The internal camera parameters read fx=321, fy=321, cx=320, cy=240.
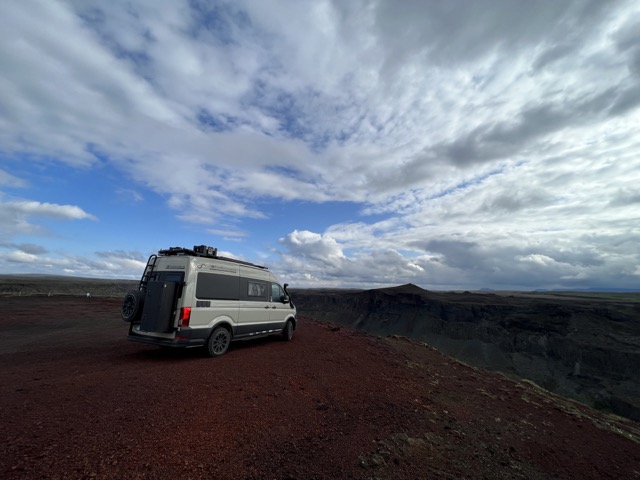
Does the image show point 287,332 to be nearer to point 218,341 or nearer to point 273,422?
point 218,341

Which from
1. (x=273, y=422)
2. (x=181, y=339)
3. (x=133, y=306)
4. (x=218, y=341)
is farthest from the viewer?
(x=218, y=341)

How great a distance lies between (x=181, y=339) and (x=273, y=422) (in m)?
4.16

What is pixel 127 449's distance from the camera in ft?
12.7

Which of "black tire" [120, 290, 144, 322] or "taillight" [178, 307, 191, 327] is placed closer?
"taillight" [178, 307, 191, 327]

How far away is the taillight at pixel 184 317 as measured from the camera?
27.1 feet

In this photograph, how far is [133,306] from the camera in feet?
28.8

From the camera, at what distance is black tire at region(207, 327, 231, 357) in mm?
8961

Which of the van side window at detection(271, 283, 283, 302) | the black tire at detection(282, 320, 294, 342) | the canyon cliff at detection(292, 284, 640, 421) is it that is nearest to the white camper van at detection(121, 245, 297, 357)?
the van side window at detection(271, 283, 283, 302)

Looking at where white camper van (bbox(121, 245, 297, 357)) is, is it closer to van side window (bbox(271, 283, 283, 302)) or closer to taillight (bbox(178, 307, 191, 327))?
taillight (bbox(178, 307, 191, 327))

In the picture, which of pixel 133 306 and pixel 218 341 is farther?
pixel 218 341

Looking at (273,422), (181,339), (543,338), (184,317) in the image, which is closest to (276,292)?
(184,317)

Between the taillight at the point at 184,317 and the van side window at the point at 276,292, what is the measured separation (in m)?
3.76

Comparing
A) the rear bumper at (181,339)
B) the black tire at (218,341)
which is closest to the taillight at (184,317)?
the rear bumper at (181,339)

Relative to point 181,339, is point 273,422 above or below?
below
